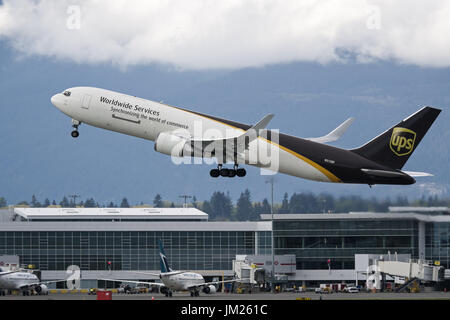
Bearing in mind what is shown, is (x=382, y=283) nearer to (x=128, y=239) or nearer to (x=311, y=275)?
(x=311, y=275)

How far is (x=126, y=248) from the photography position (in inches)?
4943

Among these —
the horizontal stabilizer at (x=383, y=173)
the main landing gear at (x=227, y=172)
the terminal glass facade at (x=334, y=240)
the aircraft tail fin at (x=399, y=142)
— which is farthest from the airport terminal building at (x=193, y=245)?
the horizontal stabilizer at (x=383, y=173)

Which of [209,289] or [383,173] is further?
[209,289]

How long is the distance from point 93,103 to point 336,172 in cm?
2078

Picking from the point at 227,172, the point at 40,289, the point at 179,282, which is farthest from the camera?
the point at 40,289

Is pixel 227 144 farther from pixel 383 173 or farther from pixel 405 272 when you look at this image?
pixel 405 272

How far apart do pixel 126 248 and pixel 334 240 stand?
101 ft

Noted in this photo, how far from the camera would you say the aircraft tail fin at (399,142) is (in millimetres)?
69500

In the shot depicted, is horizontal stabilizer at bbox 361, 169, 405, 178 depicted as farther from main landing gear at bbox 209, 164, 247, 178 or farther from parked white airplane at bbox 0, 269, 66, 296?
parked white airplane at bbox 0, 269, 66, 296

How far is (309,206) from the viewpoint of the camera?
99.4 meters

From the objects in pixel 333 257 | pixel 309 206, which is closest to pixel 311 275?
pixel 333 257

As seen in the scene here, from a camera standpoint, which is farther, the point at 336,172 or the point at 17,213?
the point at 17,213

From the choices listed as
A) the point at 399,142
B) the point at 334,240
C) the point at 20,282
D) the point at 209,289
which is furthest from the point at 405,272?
A: the point at 20,282

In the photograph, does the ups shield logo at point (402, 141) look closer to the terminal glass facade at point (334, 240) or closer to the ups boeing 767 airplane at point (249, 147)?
the ups boeing 767 airplane at point (249, 147)
